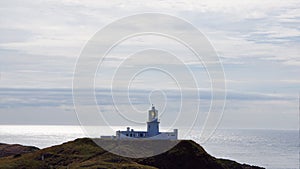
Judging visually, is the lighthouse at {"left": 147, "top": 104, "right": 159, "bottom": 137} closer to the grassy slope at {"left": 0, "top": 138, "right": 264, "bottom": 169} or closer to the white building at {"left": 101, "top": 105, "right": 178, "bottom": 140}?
the white building at {"left": 101, "top": 105, "right": 178, "bottom": 140}

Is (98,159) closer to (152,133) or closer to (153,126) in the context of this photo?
(152,133)

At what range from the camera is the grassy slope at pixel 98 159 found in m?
108

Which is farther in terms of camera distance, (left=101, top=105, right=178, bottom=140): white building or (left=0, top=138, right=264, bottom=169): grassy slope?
(left=101, top=105, right=178, bottom=140): white building

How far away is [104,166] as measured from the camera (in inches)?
4060

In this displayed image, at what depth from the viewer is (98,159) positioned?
364 feet

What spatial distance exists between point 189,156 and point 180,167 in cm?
515

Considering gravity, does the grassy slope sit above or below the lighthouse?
below

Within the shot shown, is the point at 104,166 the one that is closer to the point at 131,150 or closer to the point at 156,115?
the point at 131,150

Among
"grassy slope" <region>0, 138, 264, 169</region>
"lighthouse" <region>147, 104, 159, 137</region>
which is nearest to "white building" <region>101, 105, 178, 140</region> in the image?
"lighthouse" <region>147, 104, 159, 137</region>

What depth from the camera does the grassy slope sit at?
108375 millimetres

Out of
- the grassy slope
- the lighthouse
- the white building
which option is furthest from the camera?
the lighthouse

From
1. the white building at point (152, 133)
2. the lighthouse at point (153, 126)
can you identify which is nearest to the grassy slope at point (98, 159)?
the white building at point (152, 133)

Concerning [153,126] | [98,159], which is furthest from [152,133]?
[98,159]

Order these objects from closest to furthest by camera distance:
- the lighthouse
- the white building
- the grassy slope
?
1. the grassy slope
2. the white building
3. the lighthouse
